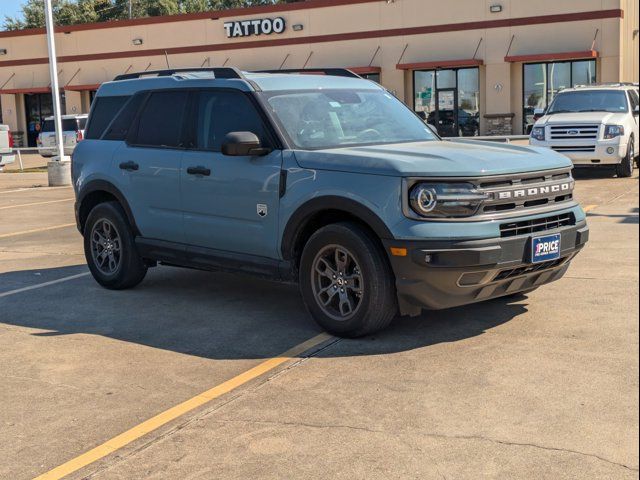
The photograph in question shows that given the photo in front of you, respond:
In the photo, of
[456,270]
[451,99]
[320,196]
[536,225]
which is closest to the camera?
[456,270]

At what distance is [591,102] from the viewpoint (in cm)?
1831

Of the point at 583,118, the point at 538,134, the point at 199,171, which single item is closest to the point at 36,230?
the point at 199,171

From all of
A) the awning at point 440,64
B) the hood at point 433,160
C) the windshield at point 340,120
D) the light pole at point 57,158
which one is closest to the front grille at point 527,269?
the hood at point 433,160

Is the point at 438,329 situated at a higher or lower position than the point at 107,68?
lower

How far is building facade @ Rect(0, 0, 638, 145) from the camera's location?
34562 mm

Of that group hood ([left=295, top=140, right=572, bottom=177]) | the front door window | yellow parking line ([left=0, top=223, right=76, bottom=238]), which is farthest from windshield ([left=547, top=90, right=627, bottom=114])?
the front door window

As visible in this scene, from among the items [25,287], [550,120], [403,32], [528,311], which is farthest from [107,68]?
[528,311]

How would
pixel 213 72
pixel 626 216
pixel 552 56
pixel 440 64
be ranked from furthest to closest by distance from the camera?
pixel 440 64 < pixel 552 56 < pixel 626 216 < pixel 213 72

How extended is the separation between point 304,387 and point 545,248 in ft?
6.62

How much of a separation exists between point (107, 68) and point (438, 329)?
42.5m

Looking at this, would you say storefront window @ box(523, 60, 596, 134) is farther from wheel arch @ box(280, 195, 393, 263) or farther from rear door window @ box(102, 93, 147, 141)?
wheel arch @ box(280, 195, 393, 263)

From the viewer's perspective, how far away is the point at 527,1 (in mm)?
35031

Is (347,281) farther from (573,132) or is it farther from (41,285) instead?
(573,132)

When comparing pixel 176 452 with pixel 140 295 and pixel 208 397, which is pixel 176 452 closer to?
pixel 208 397
